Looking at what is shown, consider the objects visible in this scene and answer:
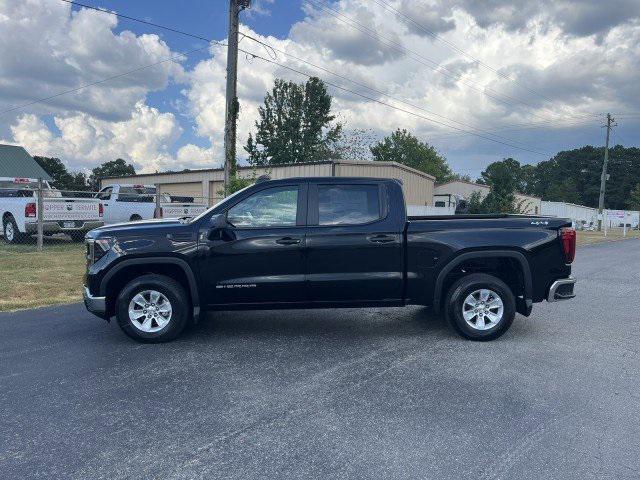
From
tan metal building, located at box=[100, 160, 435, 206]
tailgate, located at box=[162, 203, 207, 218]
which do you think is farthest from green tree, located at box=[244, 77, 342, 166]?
tailgate, located at box=[162, 203, 207, 218]

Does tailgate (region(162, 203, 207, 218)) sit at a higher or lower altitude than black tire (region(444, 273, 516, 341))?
higher

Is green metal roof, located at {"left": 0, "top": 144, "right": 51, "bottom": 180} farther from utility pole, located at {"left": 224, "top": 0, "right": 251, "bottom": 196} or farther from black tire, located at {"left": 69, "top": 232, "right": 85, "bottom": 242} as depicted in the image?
utility pole, located at {"left": 224, "top": 0, "right": 251, "bottom": 196}

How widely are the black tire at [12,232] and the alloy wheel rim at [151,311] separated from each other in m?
11.5

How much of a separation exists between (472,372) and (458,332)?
3.72 feet

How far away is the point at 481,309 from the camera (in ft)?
18.7

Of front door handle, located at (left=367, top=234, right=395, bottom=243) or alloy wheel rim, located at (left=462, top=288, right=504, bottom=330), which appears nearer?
front door handle, located at (left=367, top=234, right=395, bottom=243)

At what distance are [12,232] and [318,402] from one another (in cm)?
1438

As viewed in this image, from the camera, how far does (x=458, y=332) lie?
573cm

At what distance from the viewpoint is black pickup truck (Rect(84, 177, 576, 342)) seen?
5.41 metres

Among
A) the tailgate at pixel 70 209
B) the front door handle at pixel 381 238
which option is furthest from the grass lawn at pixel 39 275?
the front door handle at pixel 381 238

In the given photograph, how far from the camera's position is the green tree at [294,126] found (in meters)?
54.1

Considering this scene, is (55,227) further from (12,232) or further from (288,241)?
(288,241)

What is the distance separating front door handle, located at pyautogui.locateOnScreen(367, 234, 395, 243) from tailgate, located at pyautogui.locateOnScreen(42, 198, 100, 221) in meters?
11.4

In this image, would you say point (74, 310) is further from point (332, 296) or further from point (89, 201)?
point (89, 201)
